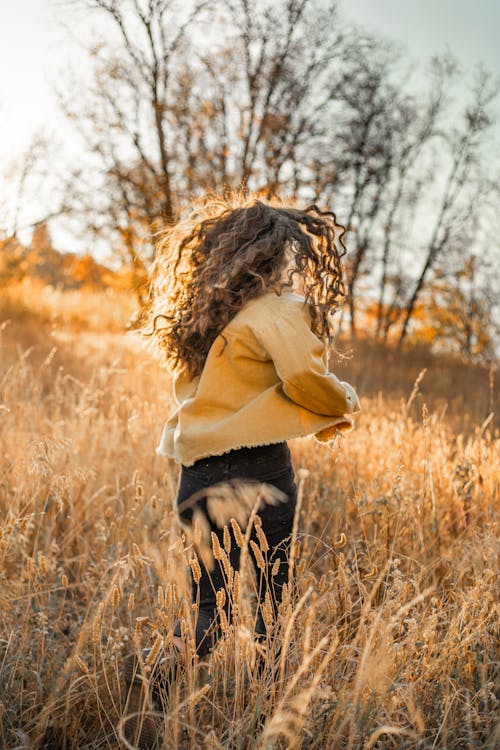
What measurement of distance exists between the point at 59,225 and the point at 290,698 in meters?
8.78

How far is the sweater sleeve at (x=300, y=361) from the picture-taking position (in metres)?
1.91

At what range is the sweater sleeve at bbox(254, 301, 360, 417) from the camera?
6.26 ft

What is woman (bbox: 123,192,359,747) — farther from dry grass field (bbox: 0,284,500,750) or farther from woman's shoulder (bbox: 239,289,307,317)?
dry grass field (bbox: 0,284,500,750)

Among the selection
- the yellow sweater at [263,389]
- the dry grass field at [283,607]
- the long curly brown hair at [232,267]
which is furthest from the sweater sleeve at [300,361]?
the dry grass field at [283,607]

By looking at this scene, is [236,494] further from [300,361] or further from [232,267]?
[232,267]

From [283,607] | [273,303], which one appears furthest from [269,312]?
[283,607]

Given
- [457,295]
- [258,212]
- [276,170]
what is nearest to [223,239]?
[258,212]

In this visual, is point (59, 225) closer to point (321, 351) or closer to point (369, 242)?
point (369, 242)

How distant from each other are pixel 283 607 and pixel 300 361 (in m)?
0.70

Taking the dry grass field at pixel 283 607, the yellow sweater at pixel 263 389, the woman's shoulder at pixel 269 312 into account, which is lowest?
the dry grass field at pixel 283 607

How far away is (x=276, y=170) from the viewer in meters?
8.83

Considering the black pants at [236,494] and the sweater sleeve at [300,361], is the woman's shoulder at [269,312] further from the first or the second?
the black pants at [236,494]

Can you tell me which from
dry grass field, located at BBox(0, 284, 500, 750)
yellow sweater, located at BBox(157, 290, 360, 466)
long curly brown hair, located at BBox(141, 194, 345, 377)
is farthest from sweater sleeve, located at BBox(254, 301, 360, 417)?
dry grass field, located at BBox(0, 284, 500, 750)

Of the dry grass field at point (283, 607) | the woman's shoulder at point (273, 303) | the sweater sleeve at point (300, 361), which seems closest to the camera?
the dry grass field at point (283, 607)
